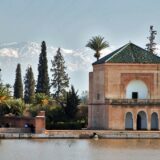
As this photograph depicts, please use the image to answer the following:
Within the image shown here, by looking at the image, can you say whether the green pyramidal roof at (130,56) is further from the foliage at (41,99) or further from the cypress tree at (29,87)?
Answer: the cypress tree at (29,87)

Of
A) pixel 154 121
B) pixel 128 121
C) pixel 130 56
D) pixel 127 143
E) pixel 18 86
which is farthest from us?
pixel 18 86

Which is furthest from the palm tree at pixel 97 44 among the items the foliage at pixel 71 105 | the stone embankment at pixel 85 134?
the stone embankment at pixel 85 134

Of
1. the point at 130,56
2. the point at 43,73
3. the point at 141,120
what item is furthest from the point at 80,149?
the point at 43,73

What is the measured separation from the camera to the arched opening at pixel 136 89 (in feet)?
167

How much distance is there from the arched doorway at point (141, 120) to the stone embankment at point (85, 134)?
4918 millimetres

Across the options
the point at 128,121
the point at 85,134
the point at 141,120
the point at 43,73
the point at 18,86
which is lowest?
the point at 85,134

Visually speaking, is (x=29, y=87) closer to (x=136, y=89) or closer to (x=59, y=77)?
(x=59, y=77)

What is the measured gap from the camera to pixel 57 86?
72.3 meters

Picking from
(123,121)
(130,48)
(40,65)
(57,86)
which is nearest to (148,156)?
Result: (123,121)

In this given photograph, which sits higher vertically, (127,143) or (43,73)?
(43,73)

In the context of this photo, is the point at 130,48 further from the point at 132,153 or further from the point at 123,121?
the point at 132,153

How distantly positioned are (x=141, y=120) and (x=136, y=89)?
2.37m

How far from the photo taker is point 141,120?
5125 centimetres

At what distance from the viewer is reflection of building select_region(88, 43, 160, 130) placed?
163 feet
